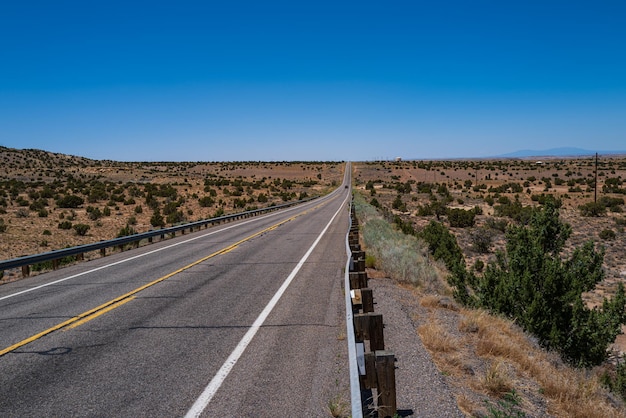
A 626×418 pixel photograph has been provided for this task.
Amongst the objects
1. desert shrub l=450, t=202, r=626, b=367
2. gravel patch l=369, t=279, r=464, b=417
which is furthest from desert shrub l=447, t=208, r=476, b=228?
gravel patch l=369, t=279, r=464, b=417

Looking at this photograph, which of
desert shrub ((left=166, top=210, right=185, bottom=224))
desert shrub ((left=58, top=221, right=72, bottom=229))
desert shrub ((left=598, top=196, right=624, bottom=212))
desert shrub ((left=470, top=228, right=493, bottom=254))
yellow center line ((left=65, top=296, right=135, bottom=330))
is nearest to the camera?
Result: yellow center line ((left=65, top=296, right=135, bottom=330))

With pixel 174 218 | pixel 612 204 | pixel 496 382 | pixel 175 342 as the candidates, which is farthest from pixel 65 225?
pixel 612 204

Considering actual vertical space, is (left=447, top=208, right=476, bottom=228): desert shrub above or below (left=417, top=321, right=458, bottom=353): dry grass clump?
below

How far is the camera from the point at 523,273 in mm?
12617

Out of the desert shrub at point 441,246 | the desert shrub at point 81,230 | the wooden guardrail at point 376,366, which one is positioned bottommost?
the desert shrub at point 441,246

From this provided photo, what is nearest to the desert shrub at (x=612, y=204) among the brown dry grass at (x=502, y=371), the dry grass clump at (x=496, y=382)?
the brown dry grass at (x=502, y=371)

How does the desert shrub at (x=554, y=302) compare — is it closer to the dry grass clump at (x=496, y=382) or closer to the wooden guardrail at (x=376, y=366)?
the dry grass clump at (x=496, y=382)

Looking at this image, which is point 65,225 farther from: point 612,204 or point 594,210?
point 612,204

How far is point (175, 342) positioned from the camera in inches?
279

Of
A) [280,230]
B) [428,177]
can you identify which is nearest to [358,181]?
[428,177]

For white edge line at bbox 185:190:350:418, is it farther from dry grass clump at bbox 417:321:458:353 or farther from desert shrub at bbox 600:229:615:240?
desert shrub at bbox 600:229:615:240

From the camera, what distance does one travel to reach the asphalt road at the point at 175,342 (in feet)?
16.7

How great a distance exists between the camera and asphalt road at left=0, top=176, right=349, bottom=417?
510 centimetres

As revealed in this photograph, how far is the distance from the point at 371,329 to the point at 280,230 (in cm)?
2095
